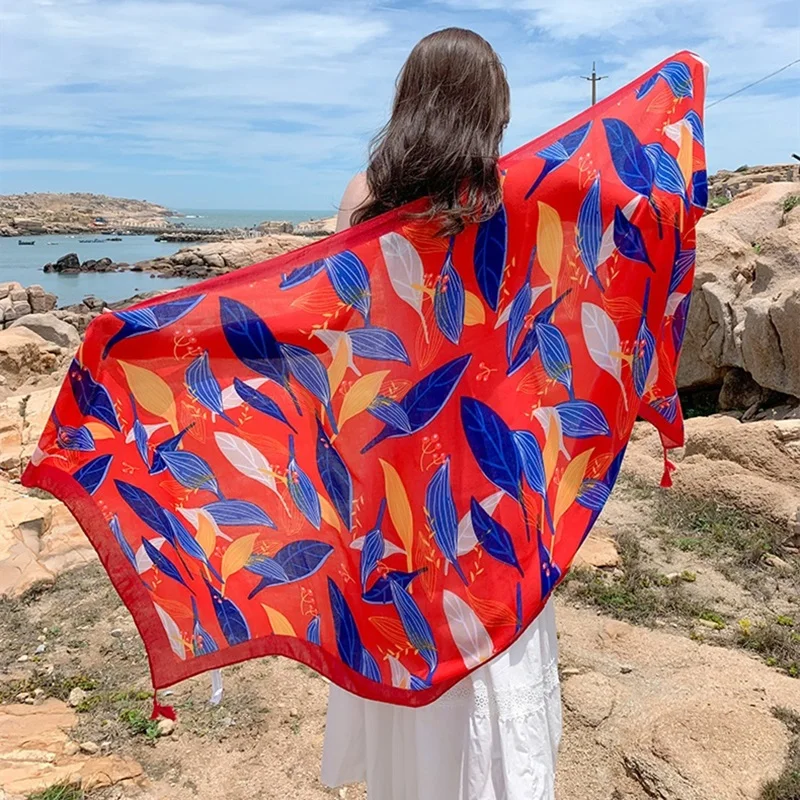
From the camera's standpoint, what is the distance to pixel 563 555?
2.08 m

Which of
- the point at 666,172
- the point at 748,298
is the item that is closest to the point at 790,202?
the point at 748,298

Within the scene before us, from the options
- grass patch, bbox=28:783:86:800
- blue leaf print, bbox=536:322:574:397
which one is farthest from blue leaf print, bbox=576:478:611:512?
grass patch, bbox=28:783:86:800

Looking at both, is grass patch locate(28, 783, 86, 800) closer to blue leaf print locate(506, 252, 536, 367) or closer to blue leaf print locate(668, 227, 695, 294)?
blue leaf print locate(506, 252, 536, 367)

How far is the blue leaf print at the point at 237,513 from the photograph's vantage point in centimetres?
212

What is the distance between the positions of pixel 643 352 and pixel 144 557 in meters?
1.44

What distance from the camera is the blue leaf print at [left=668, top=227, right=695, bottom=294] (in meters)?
2.36

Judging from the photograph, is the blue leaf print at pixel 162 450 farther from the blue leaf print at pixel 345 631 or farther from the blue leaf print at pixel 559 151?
the blue leaf print at pixel 559 151

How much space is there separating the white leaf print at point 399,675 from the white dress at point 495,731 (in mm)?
87

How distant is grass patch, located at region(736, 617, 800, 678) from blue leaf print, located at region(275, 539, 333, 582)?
2478 millimetres

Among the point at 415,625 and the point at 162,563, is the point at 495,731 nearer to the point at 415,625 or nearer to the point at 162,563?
the point at 415,625

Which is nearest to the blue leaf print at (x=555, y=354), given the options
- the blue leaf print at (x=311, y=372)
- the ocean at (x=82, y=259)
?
the blue leaf print at (x=311, y=372)

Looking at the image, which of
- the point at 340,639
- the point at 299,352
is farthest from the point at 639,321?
the point at 340,639

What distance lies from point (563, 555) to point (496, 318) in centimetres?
61

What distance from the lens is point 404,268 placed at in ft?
6.52
